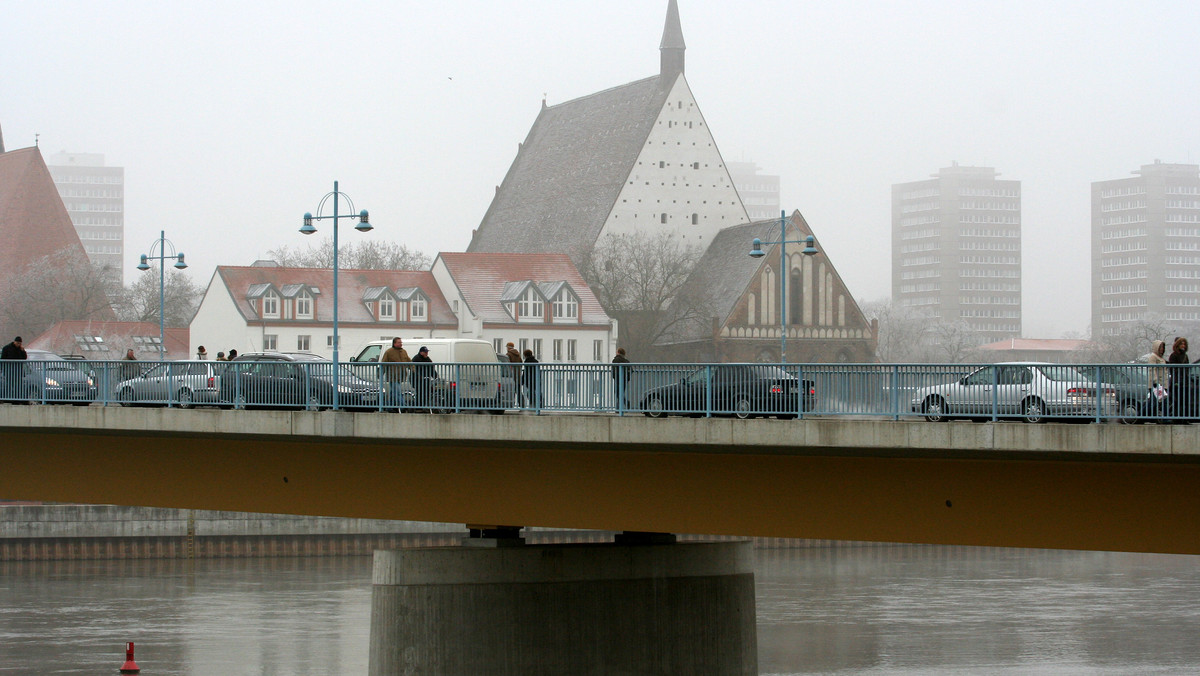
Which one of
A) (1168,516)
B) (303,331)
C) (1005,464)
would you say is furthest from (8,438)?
(303,331)

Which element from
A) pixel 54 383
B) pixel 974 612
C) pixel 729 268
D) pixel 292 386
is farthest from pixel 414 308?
pixel 292 386

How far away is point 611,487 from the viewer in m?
22.0

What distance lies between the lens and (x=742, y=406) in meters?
21.0

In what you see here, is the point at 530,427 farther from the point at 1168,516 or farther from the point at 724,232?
the point at 724,232

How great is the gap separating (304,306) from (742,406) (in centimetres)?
6340

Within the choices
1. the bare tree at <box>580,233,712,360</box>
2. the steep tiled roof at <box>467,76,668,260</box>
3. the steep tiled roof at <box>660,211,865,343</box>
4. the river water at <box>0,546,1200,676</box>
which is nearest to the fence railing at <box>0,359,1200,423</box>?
the river water at <box>0,546,1200,676</box>

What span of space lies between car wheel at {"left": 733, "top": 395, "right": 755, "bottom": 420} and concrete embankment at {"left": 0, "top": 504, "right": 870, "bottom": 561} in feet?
121

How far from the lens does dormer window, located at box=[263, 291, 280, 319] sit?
80.4 metres

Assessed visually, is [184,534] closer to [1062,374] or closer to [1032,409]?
[1032,409]

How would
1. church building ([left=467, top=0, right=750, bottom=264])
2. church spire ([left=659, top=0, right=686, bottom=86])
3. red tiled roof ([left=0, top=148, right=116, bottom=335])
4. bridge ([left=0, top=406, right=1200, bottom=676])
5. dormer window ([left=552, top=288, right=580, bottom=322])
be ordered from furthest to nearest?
red tiled roof ([left=0, top=148, right=116, bottom=335]), church spire ([left=659, top=0, right=686, bottom=86]), church building ([left=467, top=0, right=750, bottom=264]), dormer window ([left=552, top=288, right=580, bottom=322]), bridge ([left=0, top=406, right=1200, bottom=676])

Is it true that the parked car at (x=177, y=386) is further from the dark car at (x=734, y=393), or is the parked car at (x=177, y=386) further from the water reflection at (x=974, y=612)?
the water reflection at (x=974, y=612)

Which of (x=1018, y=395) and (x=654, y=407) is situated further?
(x=654, y=407)

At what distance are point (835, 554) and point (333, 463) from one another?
43229 mm

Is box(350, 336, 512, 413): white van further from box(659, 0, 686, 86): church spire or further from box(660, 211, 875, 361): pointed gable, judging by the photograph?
box(659, 0, 686, 86): church spire
